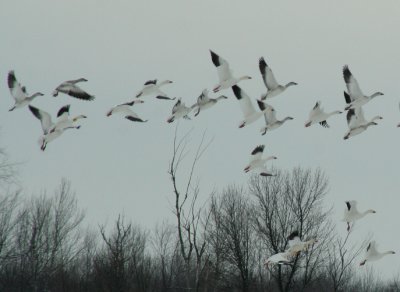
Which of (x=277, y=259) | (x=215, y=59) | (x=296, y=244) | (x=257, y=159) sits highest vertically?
Answer: (x=215, y=59)

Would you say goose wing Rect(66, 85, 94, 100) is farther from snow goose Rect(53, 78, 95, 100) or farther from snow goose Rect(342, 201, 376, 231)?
snow goose Rect(342, 201, 376, 231)

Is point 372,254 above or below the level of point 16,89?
below

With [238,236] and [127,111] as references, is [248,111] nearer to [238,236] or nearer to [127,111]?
[127,111]

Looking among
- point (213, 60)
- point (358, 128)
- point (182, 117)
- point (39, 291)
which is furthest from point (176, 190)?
point (39, 291)

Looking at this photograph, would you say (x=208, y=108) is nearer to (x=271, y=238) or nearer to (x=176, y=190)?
(x=176, y=190)

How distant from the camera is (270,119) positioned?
19.5 metres

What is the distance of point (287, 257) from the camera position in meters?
14.5

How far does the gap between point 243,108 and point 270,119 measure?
3.85 feet

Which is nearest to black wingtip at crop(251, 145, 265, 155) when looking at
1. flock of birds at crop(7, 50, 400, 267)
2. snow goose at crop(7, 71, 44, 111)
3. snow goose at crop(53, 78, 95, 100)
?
flock of birds at crop(7, 50, 400, 267)

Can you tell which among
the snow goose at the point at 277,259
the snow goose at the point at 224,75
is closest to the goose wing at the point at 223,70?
the snow goose at the point at 224,75

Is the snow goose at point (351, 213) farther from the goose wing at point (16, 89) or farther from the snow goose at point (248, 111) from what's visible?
the goose wing at point (16, 89)

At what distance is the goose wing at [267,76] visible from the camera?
60.7ft

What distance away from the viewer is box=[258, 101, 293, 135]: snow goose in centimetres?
1908

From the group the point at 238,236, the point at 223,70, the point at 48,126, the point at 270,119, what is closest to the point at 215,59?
the point at 223,70
